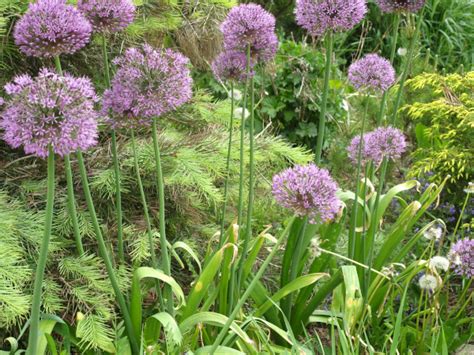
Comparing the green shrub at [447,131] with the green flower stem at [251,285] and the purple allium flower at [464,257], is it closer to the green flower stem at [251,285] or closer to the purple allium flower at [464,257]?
the purple allium flower at [464,257]

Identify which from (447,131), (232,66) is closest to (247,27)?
(232,66)

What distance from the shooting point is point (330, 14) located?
7.55 feet

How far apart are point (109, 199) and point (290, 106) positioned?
249 cm

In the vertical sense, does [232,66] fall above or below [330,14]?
below

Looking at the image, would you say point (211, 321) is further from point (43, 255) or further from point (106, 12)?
point (106, 12)

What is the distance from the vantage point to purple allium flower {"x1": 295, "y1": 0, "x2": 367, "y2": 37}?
2289 mm

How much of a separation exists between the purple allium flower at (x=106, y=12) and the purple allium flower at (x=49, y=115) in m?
0.56

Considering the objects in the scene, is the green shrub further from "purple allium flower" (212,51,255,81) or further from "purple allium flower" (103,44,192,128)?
"purple allium flower" (103,44,192,128)

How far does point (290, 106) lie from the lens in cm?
525

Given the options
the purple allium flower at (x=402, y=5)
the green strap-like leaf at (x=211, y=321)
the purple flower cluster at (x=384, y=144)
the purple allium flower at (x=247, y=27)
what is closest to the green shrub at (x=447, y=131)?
the purple flower cluster at (x=384, y=144)

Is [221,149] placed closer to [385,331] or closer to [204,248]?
[204,248]

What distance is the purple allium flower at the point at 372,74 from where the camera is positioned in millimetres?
2588

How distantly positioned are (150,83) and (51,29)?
31 cm

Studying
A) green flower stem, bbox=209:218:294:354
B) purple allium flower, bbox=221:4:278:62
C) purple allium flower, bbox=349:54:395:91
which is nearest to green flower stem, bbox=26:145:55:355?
green flower stem, bbox=209:218:294:354
